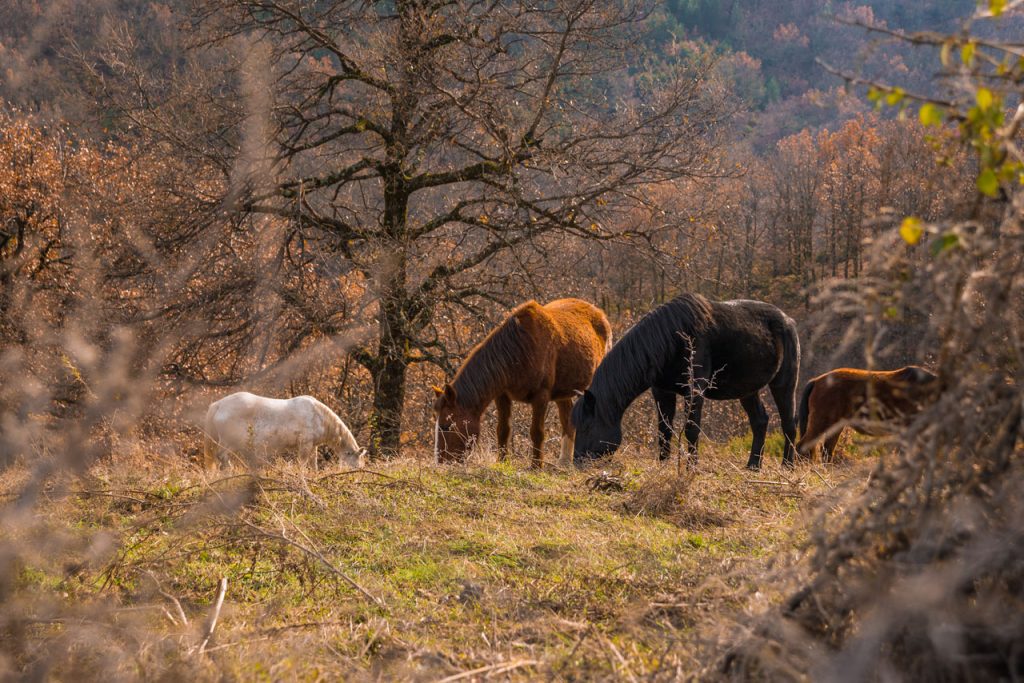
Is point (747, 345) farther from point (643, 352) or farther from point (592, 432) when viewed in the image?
point (592, 432)

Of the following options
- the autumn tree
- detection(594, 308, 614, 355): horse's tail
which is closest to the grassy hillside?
detection(594, 308, 614, 355): horse's tail

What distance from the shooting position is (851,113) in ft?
245

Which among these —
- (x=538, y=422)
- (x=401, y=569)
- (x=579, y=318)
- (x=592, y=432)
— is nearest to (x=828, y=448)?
(x=592, y=432)

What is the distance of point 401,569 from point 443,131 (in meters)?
8.18

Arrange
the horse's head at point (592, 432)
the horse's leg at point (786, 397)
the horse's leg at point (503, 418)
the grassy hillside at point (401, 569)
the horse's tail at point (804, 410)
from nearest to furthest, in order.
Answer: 1. the grassy hillside at point (401, 569)
2. the horse's head at point (592, 432)
3. the horse's tail at point (804, 410)
4. the horse's leg at point (503, 418)
5. the horse's leg at point (786, 397)

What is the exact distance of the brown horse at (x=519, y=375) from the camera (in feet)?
28.2

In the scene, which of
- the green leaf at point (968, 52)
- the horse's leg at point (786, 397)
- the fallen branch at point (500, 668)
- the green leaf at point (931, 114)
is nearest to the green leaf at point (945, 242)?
the green leaf at point (931, 114)

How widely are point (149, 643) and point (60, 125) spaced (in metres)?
21.1

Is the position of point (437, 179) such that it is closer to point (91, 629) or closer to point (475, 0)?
point (475, 0)

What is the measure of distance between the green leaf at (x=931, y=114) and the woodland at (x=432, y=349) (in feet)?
0.14

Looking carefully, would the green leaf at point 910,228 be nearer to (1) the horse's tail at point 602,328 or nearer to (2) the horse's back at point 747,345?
(2) the horse's back at point 747,345

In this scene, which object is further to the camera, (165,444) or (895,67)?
(895,67)

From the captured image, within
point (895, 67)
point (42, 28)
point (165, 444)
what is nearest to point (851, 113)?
point (895, 67)

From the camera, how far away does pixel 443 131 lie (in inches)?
451
